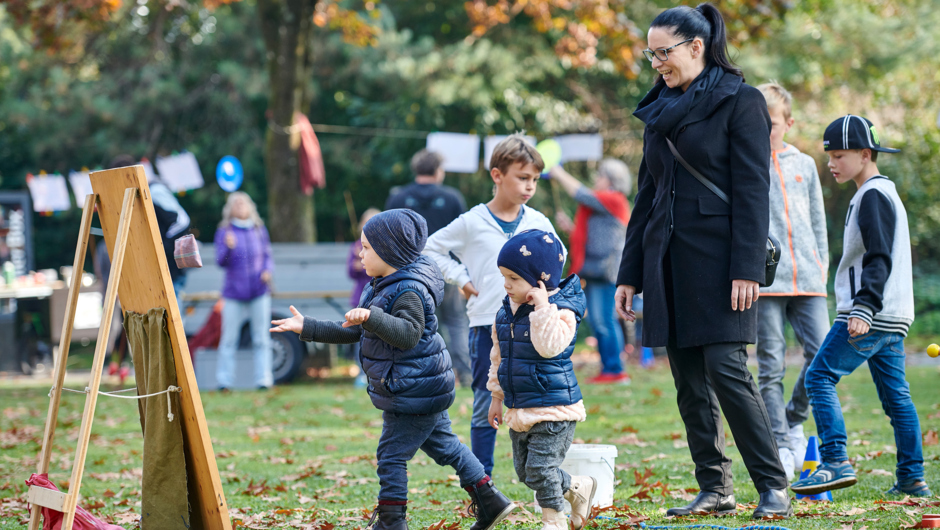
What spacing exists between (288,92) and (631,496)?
10.2 metres

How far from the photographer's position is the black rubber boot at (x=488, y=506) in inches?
150

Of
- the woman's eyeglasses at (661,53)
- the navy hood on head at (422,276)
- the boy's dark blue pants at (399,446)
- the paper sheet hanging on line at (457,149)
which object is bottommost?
the boy's dark blue pants at (399,446)

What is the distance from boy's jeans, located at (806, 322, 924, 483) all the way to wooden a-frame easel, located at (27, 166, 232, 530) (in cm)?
258

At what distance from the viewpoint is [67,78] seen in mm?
20922

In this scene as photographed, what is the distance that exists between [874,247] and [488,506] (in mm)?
2059

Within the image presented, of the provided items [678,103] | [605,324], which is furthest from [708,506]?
[605,324]

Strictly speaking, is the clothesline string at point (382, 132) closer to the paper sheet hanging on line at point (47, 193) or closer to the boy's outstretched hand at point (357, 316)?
the paper sheet hanging on line at point (47, 193)

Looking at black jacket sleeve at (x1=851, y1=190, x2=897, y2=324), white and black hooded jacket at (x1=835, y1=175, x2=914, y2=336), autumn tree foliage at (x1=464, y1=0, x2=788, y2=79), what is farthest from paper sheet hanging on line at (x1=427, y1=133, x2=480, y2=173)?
black jacket sleeve at (x1=851, y1=190, x2=897, y2=324)

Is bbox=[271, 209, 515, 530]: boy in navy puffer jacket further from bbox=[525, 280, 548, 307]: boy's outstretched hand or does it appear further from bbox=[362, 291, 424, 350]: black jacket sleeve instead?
bbox=[525, 280, 548, 307]: boy's outstretched hand

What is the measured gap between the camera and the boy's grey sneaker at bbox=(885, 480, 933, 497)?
425 cm

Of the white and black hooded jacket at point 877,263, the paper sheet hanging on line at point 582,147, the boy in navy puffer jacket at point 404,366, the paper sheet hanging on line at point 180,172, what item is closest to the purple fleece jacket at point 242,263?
the paper sheet hanging on line at point 180,172

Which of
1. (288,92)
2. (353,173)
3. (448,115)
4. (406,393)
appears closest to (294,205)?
(288,92)

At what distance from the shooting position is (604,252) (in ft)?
31.5

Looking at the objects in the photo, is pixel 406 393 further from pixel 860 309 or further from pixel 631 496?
pixel 860 309
